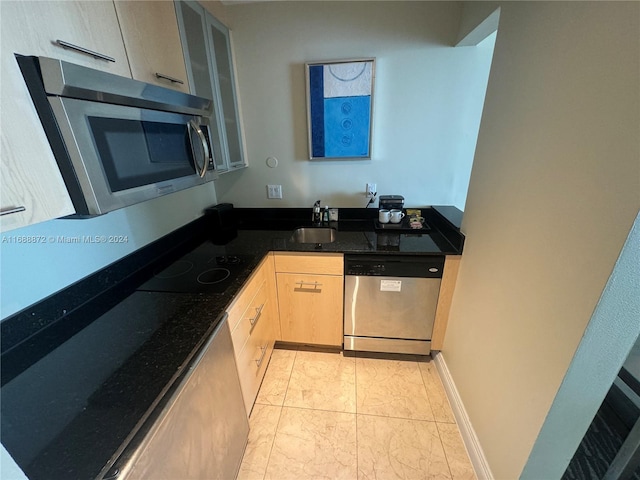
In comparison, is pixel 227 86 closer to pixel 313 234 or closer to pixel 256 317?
pixel 313 234

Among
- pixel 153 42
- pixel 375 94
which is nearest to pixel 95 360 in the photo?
pixel 153 42

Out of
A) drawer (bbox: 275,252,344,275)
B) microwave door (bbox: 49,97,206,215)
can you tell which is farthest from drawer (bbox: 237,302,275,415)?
microwave door (bbox: 49,97,206,215)

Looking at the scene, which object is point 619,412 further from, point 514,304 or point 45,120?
point 45,120

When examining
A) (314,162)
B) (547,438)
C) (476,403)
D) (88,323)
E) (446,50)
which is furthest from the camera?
(314,162)

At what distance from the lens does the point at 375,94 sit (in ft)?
5.84

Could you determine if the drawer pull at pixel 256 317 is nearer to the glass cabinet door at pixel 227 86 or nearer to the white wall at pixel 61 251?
the white wall at pixel 61 251

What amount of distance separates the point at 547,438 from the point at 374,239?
3.86 feet

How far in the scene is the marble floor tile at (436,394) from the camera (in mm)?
1508

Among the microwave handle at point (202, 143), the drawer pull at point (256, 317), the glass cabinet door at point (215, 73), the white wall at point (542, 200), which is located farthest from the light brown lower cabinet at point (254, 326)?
the white wall at point (542, 200)

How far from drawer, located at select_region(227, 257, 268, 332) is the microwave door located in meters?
0.55

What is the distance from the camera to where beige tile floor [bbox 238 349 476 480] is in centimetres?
129

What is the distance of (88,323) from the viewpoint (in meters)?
1.01

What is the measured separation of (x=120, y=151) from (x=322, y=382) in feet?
5.53

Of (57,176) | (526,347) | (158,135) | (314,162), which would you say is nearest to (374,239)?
(314,162)
